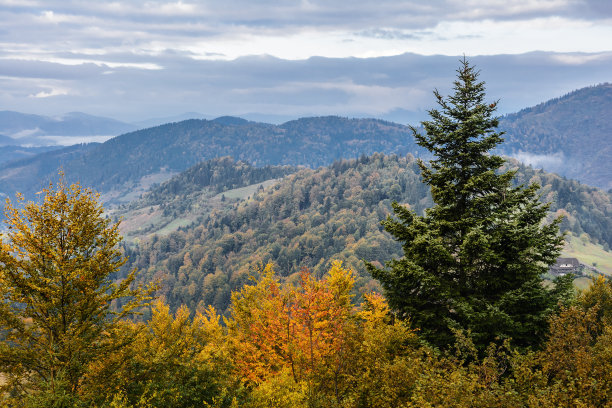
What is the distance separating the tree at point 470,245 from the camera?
26594mm

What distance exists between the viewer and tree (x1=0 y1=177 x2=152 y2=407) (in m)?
20.8

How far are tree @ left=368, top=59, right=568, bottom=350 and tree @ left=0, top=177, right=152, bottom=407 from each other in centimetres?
1616

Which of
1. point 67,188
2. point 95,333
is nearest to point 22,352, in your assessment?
point 95,333

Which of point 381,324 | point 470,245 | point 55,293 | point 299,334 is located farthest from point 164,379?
point 470,245

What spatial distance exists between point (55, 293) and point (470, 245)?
72.9ft

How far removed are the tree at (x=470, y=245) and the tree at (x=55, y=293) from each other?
16.2m

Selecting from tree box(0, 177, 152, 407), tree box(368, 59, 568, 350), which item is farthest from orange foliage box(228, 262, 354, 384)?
tree box(0, 177, 152, 407)

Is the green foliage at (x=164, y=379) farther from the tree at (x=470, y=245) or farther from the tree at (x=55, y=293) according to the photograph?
the tree at (x=470, y=245)

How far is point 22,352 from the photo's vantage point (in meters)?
20.5

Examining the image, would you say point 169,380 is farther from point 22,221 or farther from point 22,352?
point 22,221

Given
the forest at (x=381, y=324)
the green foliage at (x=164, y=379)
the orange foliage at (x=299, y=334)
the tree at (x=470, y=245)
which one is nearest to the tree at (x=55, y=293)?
the forest at (x=381, y=324)

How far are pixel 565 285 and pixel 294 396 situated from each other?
18.8 metres

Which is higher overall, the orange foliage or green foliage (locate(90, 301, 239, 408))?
green foliage (locate(90, 301, 239, 408))

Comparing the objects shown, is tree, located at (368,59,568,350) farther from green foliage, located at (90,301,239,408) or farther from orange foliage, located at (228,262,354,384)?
green foliage, located at (90,301,239,408)
